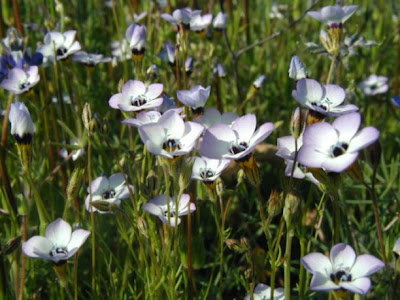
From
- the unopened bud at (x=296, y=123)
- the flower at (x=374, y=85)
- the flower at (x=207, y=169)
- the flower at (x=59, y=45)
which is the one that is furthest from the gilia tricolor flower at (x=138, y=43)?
the flower at (x=374, y=85)

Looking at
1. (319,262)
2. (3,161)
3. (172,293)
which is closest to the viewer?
(319,262)

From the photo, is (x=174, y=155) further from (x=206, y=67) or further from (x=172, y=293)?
(x=206, y=67)

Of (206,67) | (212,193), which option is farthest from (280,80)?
(212,193)

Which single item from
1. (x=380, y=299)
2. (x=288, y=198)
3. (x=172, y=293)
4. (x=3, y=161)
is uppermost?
(x=288, y=198)

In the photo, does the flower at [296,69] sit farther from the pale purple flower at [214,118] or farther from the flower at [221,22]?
the flower at [221,22]

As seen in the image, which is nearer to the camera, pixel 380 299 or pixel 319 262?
pixel 319 262

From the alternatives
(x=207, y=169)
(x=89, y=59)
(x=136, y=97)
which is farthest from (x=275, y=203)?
(x=89, y=59)

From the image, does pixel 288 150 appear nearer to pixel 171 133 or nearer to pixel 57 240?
pixel 171 133

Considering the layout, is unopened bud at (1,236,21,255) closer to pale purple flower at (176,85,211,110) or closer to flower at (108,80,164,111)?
flower at (108,80,164,111)
